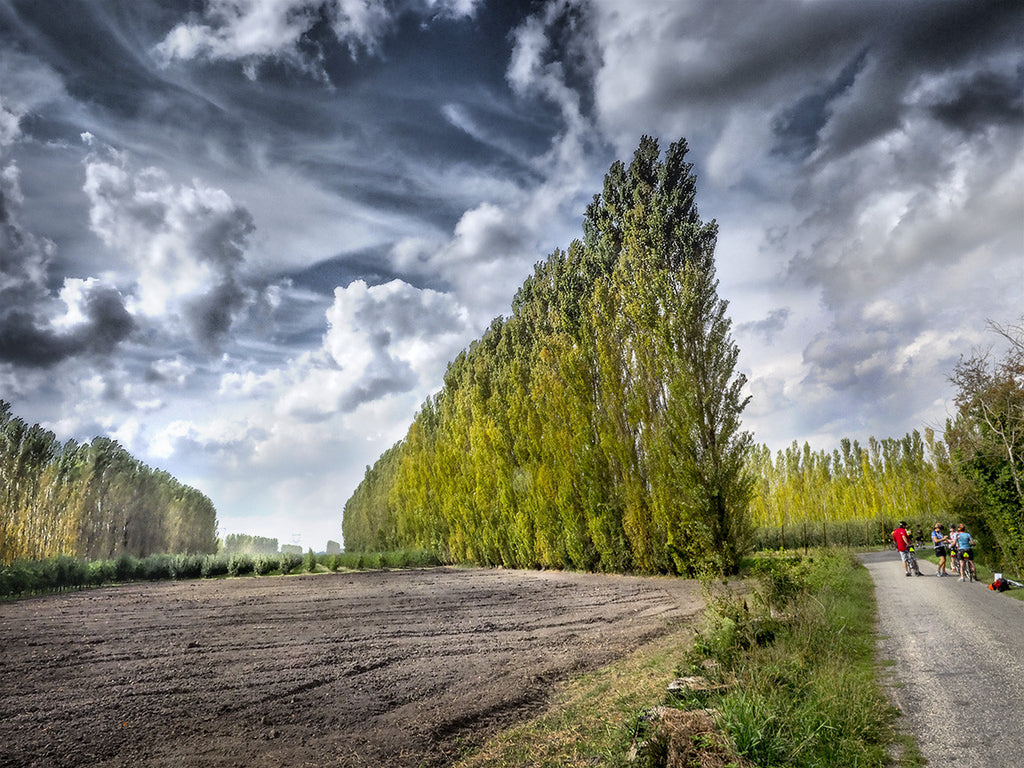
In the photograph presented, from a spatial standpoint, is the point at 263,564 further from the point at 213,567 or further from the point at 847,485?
the point at 847,485

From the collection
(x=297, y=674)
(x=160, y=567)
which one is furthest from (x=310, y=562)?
(x=297, y=674)

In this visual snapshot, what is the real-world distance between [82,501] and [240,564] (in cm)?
1987

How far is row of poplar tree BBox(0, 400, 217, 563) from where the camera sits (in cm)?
3108

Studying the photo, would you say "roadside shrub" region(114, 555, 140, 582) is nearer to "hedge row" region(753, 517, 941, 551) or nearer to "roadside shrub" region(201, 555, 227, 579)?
"roadside shrub" region(201, 555, 227, 579)

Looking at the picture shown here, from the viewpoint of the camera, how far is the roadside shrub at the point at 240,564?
29.5 m

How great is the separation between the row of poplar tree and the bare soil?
2306cm

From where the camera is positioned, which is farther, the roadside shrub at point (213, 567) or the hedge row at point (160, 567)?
the roadside shrub at point (213, 567)

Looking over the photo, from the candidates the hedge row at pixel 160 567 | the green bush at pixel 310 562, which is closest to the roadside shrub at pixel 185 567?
the hedge row at pixel 160 567

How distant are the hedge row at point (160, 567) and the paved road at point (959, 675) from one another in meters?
26.1

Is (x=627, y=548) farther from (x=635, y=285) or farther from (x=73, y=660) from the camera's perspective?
(x=73, y=660)

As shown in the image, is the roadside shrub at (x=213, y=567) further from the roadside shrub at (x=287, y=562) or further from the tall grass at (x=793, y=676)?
the tall grass at (x=793, y=676)

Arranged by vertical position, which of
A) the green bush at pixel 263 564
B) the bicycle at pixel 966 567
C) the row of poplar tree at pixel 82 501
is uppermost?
the row of poplar tree at pixel 82 501

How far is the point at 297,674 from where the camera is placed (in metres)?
7.00

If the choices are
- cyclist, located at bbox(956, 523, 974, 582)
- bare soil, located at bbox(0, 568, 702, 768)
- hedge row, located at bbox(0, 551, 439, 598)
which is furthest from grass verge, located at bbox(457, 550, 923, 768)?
hedge row, located at bbox(0, 551, 439, 598)
